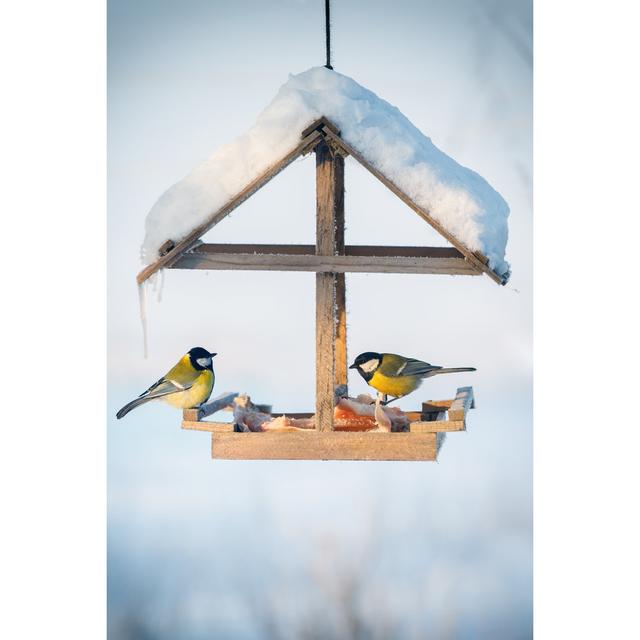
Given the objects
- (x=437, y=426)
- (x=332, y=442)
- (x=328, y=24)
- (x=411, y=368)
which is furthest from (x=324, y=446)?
(x=328, y=24)

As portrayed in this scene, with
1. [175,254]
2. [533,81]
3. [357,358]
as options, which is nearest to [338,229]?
[357,358]

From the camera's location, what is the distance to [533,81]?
321cm

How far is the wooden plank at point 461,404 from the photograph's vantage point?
98.3 inches

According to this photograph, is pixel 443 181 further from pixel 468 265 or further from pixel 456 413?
pixel 456 413

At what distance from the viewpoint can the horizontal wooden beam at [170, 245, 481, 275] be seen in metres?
2.48

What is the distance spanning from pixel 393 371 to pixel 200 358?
1.58ft

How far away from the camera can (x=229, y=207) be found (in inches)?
96.9

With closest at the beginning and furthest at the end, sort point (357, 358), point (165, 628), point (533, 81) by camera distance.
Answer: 1. point (357, 358)
2. point (533, 81)
3. point (165, 628)

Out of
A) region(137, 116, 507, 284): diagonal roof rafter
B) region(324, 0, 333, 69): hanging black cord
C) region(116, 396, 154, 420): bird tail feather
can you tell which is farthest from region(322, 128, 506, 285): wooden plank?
region(116, 396, 154, 420): bird tail feather

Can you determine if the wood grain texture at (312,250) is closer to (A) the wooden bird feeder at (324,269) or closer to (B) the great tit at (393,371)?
(A) the wooden bird feeder at (324,269)

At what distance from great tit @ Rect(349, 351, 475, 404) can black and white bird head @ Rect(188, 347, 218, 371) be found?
1.15ft

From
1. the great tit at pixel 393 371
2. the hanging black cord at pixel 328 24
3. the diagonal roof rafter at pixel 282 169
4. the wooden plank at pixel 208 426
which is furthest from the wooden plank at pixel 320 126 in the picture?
the wooden plank at pixel 208 426

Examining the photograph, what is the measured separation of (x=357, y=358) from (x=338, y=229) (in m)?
0.38

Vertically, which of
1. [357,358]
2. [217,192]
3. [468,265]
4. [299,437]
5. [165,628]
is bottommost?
[165,628]
